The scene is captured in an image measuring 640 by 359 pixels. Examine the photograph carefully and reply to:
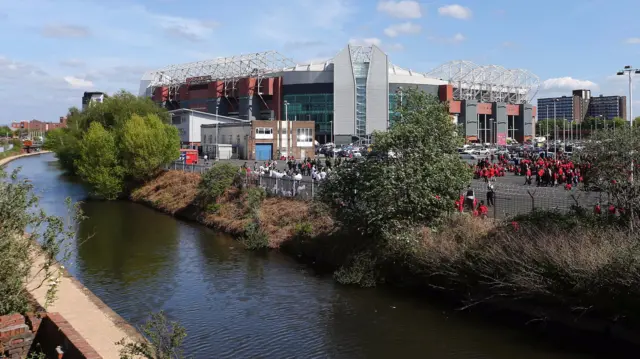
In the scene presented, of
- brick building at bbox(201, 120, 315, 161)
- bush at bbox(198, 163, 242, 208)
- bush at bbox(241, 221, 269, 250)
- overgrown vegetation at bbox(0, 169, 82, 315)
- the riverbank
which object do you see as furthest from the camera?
brick building at bbox(201, 120, 315, 161)

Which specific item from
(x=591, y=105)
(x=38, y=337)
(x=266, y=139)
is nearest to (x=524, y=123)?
(x=266, y=139)

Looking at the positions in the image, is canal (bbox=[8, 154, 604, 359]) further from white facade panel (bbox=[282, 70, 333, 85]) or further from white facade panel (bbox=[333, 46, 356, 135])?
white facade panel (bbox=[282, 70, 333, 85])

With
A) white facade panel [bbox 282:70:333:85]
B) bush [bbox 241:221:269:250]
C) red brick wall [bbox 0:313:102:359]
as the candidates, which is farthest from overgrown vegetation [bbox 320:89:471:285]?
white facade panel [bbox 282:70:333:85]

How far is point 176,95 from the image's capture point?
115250 mm

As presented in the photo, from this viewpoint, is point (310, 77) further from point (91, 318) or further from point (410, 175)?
point (91, 318)

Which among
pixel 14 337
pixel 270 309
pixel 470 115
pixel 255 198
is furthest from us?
pixel 470 115

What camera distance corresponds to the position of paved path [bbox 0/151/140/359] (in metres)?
13.4

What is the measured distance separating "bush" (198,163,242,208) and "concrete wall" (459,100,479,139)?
8005 cm

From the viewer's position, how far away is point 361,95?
9731cm

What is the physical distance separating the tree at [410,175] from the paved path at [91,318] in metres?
8.98

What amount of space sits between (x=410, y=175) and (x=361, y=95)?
78.4 metres

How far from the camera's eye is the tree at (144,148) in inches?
1818

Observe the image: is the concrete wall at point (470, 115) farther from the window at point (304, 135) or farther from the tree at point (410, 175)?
the tree at point (410, 175)

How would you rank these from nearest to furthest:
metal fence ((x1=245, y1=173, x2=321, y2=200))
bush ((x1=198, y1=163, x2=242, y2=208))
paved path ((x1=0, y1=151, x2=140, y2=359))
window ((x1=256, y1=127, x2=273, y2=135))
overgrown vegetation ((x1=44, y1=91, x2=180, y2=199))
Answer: paved path ((x1=0, y1=151, x2=140, y2=359)) < metal fence ((x1=245, y1=173, x2=321, y2=200)) < bush ((x1=198, y1=163, x2=242, y2=208)) < overgrown vegetation ((x1=44, y1=91, x2=180, y2=199)) < window ((x1=256, y1=127, x2=273, y2=135))
